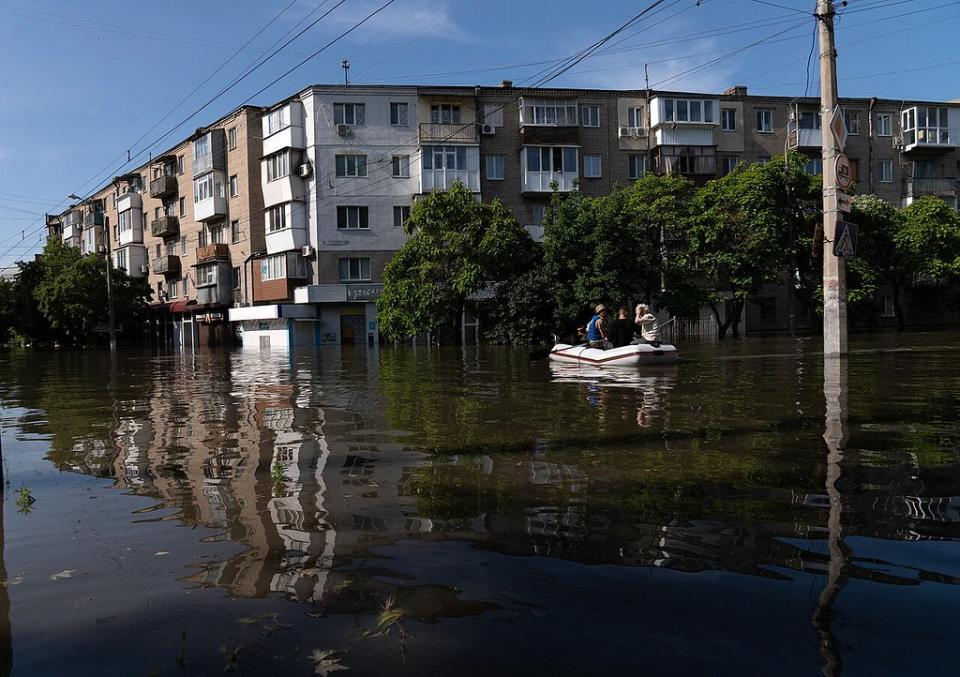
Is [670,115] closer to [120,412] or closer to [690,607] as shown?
[120,412]

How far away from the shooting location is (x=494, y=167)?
1988 inches

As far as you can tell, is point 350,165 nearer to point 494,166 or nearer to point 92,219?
point 494,166

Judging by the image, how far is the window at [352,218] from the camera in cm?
4959

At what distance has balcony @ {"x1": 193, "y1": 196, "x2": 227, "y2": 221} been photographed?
5638 cm

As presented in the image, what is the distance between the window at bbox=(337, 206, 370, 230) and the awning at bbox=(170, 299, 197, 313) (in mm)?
17453

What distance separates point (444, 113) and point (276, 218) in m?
13.6

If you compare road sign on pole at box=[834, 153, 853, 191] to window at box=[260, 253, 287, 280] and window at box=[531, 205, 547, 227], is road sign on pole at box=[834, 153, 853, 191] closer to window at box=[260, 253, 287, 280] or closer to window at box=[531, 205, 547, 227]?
window at box=[531, 205, 547, 227]

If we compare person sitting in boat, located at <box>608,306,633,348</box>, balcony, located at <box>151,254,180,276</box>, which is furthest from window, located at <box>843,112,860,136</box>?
balcony, located at <box>151,254,180,276</box>

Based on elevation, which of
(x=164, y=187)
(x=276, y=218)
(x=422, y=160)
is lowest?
(x=276, y=218)

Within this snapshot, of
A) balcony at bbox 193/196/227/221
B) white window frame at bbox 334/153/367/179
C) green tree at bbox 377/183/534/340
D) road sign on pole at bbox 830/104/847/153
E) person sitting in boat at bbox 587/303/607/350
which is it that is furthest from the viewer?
balcony at bbox 193/196/227/221

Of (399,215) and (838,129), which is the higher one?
(399,215)

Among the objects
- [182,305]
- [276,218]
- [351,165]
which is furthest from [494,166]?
[182,305]

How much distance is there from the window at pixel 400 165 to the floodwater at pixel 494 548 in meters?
42.8

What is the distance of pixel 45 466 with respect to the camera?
6828mm
